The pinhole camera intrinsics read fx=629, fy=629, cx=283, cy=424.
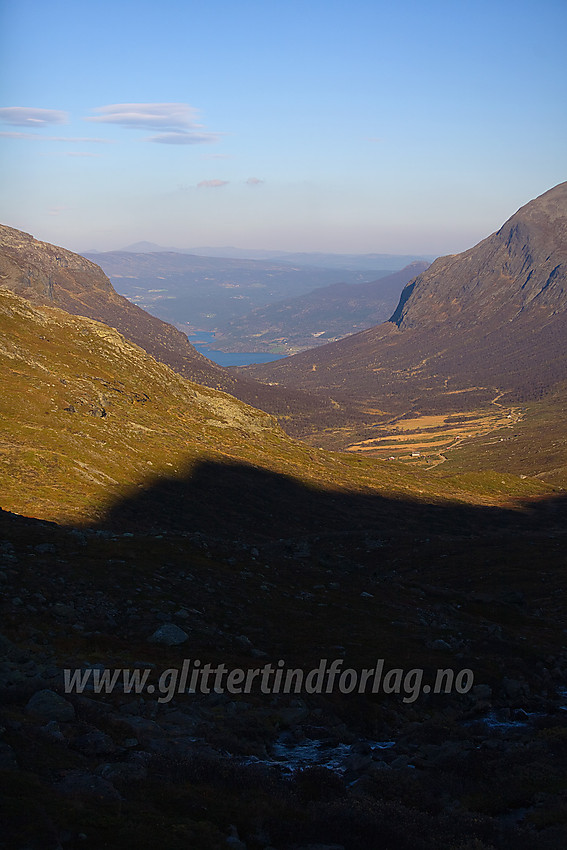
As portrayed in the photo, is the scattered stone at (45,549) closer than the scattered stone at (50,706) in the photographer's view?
No

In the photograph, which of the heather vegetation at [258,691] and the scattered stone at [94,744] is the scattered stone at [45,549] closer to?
the heather vegetation at [258,691]

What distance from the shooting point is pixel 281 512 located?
357 feet

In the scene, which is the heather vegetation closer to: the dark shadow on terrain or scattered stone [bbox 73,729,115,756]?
scattered stone [bbox 73,729,115,756]

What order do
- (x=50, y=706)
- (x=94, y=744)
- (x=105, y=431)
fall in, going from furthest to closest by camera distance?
(x=105, y=431) → (x=50, y=706) → (x=94, y=744)

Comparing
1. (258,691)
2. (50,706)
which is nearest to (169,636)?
(258,691)

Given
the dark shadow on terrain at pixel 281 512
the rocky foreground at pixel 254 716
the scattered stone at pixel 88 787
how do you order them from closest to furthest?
1. the scattered stone at pixel 88 787
2. the rocky foreground at pixel 254 716
3. the dark shadow on terrain at pixel 281 512

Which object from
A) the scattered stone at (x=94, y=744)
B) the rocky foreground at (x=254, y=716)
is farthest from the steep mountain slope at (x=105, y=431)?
the scattered stone at (x=94, y=744)

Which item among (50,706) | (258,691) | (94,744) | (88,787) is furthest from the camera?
(258,691)

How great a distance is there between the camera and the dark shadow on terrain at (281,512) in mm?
86000

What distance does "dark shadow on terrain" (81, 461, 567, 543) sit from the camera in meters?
86.0

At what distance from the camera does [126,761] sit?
1895 cm

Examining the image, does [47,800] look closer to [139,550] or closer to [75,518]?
[139,550]

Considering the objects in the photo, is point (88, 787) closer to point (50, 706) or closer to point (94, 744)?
point (94, 744)

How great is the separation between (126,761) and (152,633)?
45.9 feet
